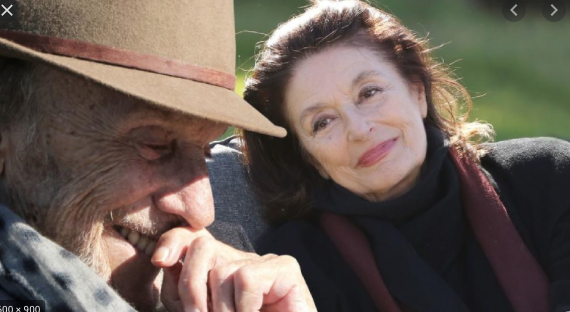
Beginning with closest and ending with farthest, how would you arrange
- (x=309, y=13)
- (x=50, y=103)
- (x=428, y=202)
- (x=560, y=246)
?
(x=50, y=103) → (x=560, y=246) → (x=428, y=202) → (x=309, y=13)

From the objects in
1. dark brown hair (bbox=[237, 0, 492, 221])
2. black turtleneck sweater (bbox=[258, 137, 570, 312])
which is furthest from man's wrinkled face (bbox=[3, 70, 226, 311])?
dark brown hair (bbox=[237, 0, 492, 221])

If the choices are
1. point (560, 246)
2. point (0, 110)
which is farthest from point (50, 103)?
point (560, 246)

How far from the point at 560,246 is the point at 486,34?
9.33m

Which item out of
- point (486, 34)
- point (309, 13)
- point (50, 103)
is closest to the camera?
point (50, 103)

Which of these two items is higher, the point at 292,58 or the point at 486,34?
the point at 292,58

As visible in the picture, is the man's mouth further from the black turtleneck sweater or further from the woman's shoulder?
the woman's shoulder

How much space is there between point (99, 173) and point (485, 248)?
1960 mm

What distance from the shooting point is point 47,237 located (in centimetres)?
245

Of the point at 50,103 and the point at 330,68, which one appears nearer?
the point at 50,103

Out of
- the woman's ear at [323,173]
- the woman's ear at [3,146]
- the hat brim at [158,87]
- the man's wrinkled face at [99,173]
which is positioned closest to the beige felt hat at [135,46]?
the hat brim at [158,87]

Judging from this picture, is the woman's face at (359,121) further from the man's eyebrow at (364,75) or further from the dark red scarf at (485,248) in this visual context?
the dark red scarf at (485,248)

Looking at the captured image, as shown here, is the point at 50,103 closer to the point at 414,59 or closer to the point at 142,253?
the point at 142,253

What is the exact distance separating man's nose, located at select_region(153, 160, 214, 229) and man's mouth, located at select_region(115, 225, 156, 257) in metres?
0.11

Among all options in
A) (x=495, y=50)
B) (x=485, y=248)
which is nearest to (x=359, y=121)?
(x=485, y=248)
